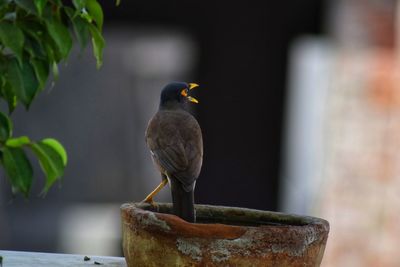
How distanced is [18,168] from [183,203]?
2.06ft

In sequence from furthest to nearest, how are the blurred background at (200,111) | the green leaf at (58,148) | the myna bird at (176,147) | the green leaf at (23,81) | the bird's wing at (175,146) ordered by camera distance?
the blurred background at (200,111)
the bird's wing at (175,146)
the myna bird at (176,147)
the green leaf at (58,148)
the green leaf at (23,81)

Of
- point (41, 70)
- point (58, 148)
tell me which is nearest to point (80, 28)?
point (41, 70)

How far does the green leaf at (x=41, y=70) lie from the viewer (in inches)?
131

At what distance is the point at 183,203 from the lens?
12.5 ft

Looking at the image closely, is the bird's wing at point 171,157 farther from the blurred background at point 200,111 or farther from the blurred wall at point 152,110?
the blurred wall at point 152,110

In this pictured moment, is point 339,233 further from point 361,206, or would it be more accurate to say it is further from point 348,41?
point 348,41

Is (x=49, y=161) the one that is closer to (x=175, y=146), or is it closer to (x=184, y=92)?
(x=175, y=146)

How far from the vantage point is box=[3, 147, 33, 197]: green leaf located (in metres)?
3.37

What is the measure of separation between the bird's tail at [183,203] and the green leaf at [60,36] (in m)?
0.67

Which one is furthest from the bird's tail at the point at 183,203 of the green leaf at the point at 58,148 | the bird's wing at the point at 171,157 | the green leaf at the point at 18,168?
the green leaf at the point at 18,168

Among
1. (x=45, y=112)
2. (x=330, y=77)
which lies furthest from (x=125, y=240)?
(x=45, y=112)

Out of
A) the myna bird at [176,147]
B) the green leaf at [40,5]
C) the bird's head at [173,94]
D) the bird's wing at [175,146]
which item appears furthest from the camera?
the bird's head at [173,94]

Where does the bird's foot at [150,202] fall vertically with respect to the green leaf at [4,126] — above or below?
below

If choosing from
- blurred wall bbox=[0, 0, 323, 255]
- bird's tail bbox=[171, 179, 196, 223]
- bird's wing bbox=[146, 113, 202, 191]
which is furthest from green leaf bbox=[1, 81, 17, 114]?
blurred wall bbox=[0, 0, 323, 255]
